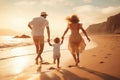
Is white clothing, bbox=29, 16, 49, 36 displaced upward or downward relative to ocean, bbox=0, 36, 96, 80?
upward

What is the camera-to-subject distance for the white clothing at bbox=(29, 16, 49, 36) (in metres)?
9.11

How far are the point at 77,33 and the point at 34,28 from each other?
199 cm

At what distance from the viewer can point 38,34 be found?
9.22 m

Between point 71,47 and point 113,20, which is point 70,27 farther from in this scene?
point 113,20

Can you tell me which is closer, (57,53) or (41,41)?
(57,53)

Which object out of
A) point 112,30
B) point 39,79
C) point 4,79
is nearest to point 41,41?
point 4,79

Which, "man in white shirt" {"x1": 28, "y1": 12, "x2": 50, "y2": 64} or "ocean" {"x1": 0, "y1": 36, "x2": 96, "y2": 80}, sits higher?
"man in white shirt" {"x1": 28, "y1": 12, "x2": 50, "y2": 64}

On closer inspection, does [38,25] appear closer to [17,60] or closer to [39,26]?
[39,26]

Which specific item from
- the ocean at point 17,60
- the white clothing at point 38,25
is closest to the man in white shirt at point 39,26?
the white clothing at point 38,25

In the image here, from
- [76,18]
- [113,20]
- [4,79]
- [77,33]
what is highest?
[113,20]

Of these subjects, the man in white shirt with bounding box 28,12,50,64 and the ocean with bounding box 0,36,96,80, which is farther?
the man in white shirt with bounding box 28,12,50,64

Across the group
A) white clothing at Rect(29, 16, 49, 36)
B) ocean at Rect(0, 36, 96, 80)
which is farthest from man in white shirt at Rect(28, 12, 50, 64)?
ocean at Rect(0, 36, 96, 80)

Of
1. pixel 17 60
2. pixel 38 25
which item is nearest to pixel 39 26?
pixel 38 25

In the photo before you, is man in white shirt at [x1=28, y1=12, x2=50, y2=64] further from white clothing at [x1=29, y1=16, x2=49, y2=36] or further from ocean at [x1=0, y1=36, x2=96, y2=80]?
ocean at [x1=0, y1=36, x2=96, y2=80]
